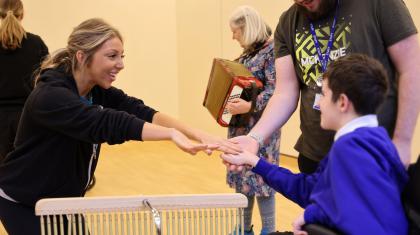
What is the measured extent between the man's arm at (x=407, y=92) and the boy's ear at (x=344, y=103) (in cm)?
26

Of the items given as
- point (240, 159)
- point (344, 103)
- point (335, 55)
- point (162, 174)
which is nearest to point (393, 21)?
point (335, 55)

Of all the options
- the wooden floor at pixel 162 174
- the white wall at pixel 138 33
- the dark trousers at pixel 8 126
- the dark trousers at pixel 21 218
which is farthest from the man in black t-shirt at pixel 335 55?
the white wall at pixel 138 33

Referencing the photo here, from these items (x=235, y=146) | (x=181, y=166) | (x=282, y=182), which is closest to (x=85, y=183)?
(x=235, y=146)

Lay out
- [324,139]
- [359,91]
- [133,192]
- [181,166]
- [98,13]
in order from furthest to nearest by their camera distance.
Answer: [98,13] < [181,166] < [133,192] < [324,139] < [359,91]

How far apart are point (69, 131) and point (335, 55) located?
916 millimetres

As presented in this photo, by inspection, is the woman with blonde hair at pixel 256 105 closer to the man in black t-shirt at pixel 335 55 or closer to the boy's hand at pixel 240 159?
the man in black t-shirt at pixel 335 55

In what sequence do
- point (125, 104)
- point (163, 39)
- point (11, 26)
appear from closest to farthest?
point (125, 104), point (11, 26), point (163, 39)

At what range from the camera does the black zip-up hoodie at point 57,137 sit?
162 centimetres

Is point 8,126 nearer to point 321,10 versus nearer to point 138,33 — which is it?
point 321,10

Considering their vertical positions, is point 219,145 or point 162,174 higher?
point 219,145

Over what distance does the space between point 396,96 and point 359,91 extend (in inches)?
11.7

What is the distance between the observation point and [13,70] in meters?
3.19

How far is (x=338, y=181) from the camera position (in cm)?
128

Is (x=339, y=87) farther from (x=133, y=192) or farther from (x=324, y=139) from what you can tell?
(x=133, y=192)
